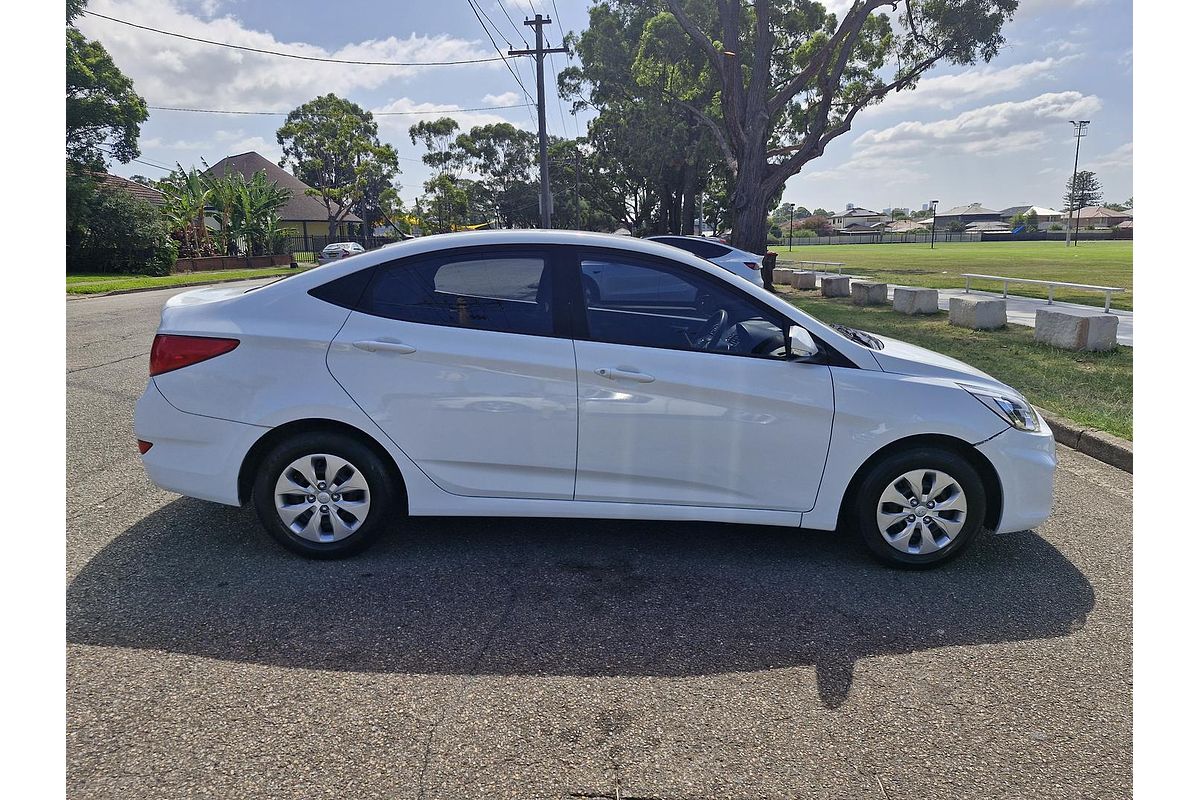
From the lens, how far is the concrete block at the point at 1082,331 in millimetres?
9898

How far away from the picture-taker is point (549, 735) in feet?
8.76

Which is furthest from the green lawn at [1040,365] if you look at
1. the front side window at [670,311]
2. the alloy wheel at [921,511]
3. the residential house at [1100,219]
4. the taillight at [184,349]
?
the residential house at [1100,219]

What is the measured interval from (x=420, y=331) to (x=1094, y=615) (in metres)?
3.45

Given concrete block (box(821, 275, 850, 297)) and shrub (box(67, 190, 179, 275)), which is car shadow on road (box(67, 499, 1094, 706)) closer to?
concrete block (box(821, 275, 850, 297))

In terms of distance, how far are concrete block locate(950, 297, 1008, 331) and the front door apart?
9.93 meters

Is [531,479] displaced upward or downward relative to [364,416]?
downward

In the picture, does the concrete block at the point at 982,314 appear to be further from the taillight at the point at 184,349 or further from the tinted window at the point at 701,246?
the taillight at the point at 184,349

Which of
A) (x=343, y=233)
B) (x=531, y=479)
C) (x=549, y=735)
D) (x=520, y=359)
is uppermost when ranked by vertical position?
(x=343, y=233)

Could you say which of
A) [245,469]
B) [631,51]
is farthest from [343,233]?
[245,469]

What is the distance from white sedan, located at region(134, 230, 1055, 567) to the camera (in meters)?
3.79

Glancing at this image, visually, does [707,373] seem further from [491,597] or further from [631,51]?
[631,51]

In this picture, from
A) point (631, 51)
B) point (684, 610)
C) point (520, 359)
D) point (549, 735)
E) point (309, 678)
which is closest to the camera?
point (549, 735)

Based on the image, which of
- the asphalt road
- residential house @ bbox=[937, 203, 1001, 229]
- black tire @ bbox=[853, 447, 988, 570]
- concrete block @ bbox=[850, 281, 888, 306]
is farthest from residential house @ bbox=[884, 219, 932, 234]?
the asphalt road

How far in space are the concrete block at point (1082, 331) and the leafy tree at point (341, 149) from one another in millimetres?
44040
